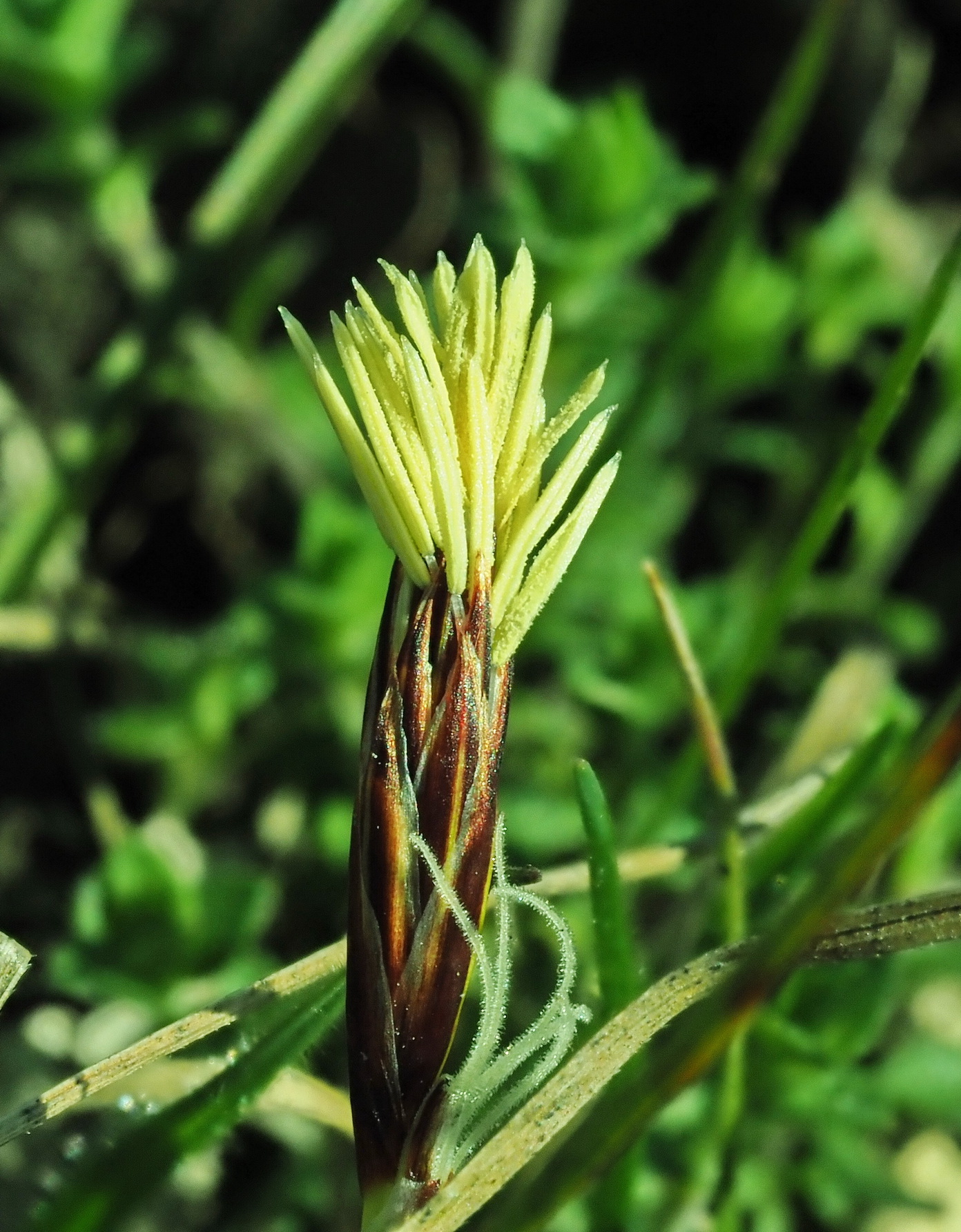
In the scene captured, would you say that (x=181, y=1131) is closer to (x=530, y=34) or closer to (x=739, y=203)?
(x=739, y=203)

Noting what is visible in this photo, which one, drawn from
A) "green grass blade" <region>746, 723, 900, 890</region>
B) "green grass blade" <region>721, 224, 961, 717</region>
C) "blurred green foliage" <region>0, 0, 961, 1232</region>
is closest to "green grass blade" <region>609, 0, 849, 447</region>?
"blurred green foliage" <region>0, 0, 961, 1232</region>

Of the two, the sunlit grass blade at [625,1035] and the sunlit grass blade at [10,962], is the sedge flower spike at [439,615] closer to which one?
the sunlit grass blade at [625,1035]

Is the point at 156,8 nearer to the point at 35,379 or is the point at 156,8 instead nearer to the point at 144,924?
the point at 35,379

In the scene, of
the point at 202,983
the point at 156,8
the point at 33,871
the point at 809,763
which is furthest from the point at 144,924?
the point at 156,8

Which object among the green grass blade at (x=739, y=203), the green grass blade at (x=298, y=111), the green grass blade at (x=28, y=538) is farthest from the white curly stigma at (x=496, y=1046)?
the green grass blade at (x=298, y=111)

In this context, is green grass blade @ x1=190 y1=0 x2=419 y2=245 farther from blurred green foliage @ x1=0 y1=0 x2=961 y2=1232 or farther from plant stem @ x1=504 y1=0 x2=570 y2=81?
plant stem @ x1=504 y1=0 x2=570 y2=81

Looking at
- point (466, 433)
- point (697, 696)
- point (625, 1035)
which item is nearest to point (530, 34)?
point (697, 696)
